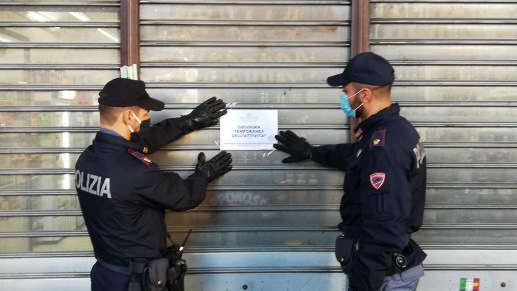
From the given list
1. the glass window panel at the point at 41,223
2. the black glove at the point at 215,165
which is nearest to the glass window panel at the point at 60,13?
the black glove at the point at 215,165

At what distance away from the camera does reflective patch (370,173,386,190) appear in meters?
2.24

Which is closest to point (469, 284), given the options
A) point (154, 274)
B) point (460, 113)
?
point (460, 113)

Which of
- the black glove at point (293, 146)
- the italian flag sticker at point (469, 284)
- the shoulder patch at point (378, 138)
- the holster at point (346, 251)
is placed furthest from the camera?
the italian flag sticker at point (469, 284)

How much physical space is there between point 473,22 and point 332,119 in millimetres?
1438

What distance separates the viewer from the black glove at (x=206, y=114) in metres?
3.21

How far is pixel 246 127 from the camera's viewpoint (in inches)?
130

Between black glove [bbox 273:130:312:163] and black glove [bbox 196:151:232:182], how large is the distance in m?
0.42

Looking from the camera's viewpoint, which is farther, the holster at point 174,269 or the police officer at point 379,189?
the holster at point 174,269

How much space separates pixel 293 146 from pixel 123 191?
142 cm

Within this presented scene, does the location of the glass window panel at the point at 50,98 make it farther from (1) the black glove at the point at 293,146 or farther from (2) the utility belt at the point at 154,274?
(1) the black glove at the point at 293,146

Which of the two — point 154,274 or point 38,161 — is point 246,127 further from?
point 38,161

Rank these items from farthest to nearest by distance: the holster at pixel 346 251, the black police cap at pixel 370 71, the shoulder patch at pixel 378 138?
the holster at pixel 346 251, the black police cap at pixel 370 71, the shoulder patch at pixel 378 138

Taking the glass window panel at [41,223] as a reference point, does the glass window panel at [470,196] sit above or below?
above

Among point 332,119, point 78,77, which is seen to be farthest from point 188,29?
point 332,119
